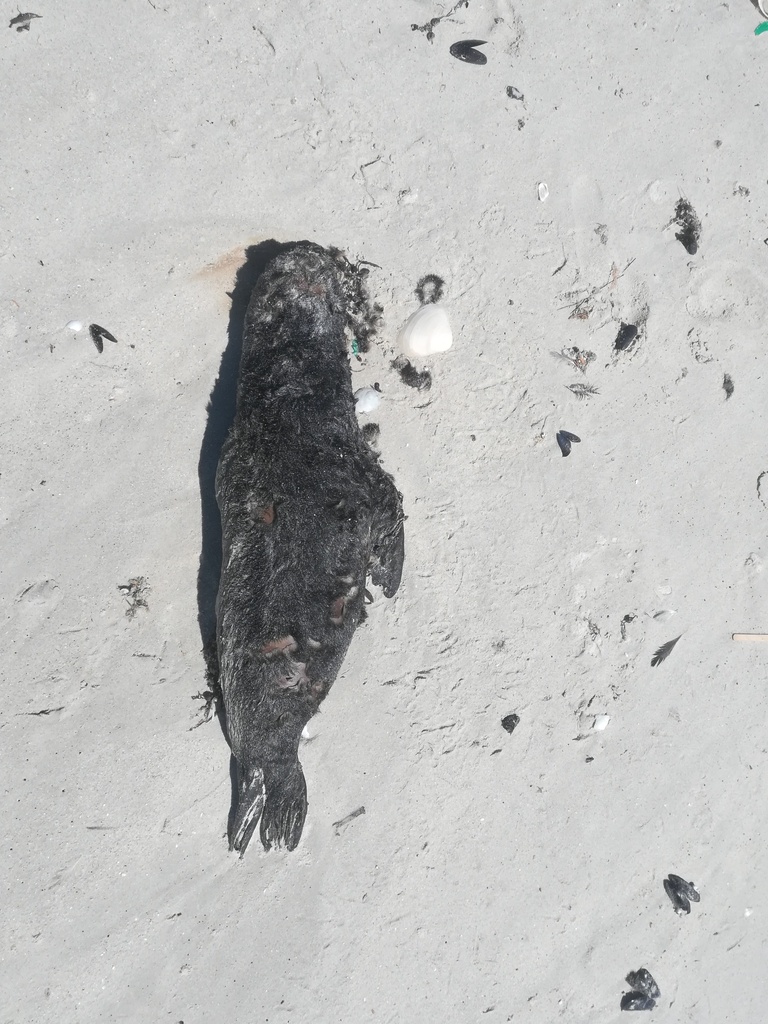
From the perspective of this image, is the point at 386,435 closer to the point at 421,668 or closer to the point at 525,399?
the point at 525,399

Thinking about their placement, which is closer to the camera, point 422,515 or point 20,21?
point 20,21

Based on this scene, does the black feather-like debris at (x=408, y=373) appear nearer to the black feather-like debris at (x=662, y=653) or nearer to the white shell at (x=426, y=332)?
the white shell at (x=426, y=332)

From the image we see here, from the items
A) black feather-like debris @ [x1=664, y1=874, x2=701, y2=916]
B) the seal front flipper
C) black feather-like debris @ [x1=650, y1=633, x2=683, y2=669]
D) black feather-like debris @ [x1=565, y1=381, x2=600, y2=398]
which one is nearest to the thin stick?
black feather-like debris @ [x1=565, y1=381, x2=600, y2=398]

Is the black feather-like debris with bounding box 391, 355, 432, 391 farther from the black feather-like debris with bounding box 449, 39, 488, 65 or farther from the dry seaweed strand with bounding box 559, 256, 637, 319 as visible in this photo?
the black feather-like debris with bounding box 449, 39, 488, 65

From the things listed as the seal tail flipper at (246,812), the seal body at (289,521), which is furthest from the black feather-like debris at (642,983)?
the seal tail flipper at (246,812)

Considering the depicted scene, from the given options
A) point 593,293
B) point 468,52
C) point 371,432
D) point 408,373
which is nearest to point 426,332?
point 408,373

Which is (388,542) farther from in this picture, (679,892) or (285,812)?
(679,892)

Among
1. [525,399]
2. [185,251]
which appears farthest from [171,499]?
[525,399]
